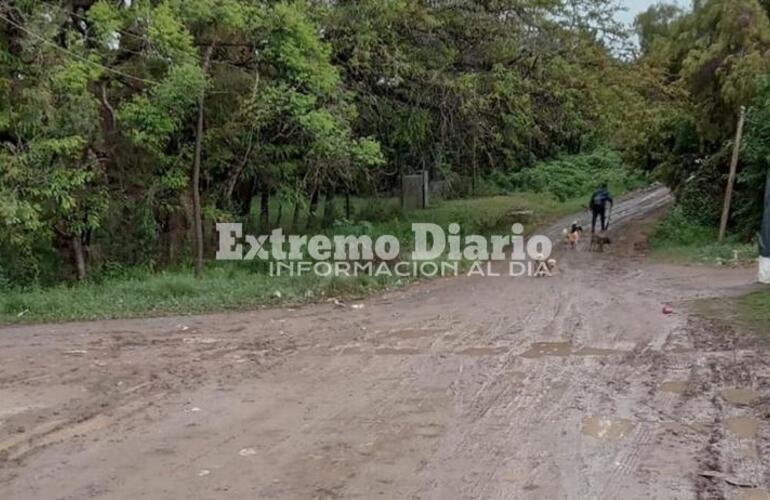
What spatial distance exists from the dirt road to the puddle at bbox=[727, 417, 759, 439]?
0.03 meters

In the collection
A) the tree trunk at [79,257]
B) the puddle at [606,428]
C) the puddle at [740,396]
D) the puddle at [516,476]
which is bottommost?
the puddle at [516,476]

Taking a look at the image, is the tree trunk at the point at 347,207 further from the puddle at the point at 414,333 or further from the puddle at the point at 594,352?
the puddle at the point at 594,352

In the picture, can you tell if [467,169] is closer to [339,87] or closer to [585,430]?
[339,87]

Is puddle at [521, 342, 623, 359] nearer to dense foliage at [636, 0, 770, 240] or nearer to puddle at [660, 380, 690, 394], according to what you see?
puddle at [660, 380, 690, 394]

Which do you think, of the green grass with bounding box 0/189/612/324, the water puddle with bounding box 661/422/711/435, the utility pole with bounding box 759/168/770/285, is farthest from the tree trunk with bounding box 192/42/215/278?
the water puddle with bounding box 661/422/711/435

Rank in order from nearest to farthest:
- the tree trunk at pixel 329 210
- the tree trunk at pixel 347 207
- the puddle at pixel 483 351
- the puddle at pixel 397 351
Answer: the puddle at pixel 483 351 → the puddle at pixel 397 351 → the tree trunk at pixel 329 210 → the tree trunk at pixel 347 207

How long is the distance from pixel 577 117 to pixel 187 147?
12281 mm

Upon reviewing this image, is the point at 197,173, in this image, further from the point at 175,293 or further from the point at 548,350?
the point at 548,350

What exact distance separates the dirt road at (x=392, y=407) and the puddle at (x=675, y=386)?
2.3 inches

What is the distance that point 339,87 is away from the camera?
1636 cm

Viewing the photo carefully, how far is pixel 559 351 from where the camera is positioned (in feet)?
28.2

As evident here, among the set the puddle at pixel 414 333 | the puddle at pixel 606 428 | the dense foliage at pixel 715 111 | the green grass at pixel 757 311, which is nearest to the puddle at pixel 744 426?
the puddle at pixel 606 428

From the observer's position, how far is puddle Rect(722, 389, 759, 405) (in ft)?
21.1

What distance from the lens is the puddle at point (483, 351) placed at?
28.1ft
